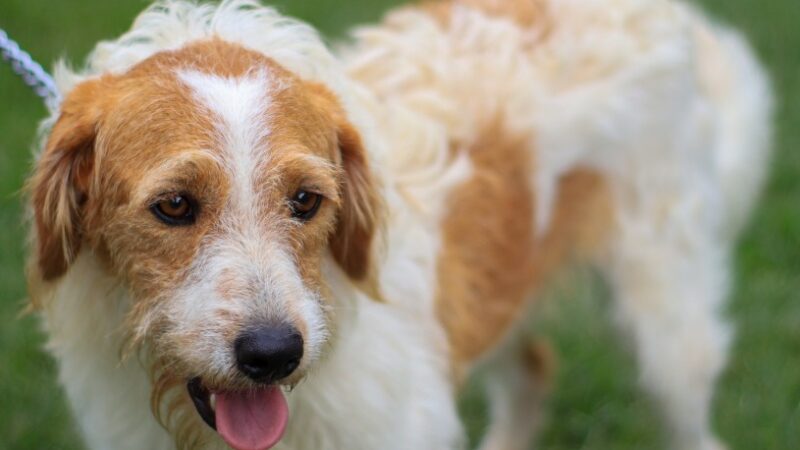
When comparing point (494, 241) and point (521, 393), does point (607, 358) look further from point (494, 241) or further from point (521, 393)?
point (494, 241)

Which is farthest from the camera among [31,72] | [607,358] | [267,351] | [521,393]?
[607,358]

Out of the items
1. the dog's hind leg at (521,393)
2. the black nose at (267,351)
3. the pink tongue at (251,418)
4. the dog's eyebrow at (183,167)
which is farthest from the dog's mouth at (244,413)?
the dog's hind leg at (521,393)

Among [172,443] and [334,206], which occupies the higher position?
[334,206]

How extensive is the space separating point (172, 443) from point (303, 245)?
0.79m

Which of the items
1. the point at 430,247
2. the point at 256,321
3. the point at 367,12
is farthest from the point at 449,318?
the point at 367,12

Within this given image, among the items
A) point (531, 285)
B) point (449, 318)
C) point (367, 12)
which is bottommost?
point (449, 318)

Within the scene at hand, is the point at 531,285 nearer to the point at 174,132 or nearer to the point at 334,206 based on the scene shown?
the point at 334,206

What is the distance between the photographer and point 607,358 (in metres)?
6.09

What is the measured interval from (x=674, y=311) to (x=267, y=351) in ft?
8.08

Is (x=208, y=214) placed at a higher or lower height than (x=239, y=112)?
lower

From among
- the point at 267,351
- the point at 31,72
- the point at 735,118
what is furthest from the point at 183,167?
the point at 735,118

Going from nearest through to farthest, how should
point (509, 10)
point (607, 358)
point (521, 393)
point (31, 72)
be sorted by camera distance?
point (31, 72), point (509, 10), point (521, 393), point (607, 358)

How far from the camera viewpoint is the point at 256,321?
2.92m

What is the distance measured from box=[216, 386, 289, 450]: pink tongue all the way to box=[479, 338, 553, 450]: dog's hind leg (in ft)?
8.37
